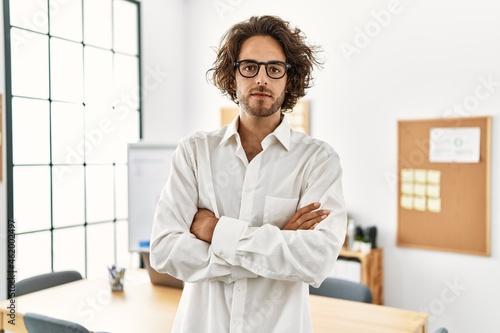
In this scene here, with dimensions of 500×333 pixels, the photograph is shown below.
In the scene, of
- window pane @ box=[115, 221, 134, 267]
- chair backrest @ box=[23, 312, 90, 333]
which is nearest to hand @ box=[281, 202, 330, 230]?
chair backrest @ box=[23, 312, 90, 333]

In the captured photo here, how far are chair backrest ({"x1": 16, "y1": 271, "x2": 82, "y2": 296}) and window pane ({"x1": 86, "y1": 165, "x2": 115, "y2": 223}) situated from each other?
1.13 metres

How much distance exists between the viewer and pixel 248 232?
1.41 m

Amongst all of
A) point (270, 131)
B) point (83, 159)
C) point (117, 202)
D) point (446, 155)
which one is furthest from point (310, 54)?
point (117, 202)

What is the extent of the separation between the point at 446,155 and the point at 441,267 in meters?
0.89

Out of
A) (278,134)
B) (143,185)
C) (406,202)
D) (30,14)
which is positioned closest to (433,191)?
(406,202)

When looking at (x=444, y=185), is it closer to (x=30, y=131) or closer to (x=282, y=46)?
(x=282, y=46)

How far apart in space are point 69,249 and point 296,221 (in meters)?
2.93

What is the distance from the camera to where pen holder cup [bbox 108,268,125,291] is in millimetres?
2586

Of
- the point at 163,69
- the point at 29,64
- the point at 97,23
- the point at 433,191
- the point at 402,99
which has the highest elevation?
the point at 97,23

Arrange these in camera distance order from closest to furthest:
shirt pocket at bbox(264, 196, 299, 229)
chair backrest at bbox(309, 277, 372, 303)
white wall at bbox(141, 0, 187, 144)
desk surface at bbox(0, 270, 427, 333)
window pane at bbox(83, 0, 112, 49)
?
shirt pocket at bbox(264, 196, 299, 229) → desk surface at bbox(0, 270, 427, 333) → chair backrest at bbox(309, 277, 372, 303) → window pane at bbox(83, 0, 112, 49) → white wall at bbox(141, 0, 187, 144)

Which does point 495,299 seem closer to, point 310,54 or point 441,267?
point 441,267

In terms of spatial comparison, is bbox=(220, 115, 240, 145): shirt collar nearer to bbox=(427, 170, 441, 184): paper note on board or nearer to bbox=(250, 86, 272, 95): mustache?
bbox=(250, 86, 272, 95): mustache

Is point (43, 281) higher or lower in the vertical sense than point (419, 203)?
lower

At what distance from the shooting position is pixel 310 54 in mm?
1709
